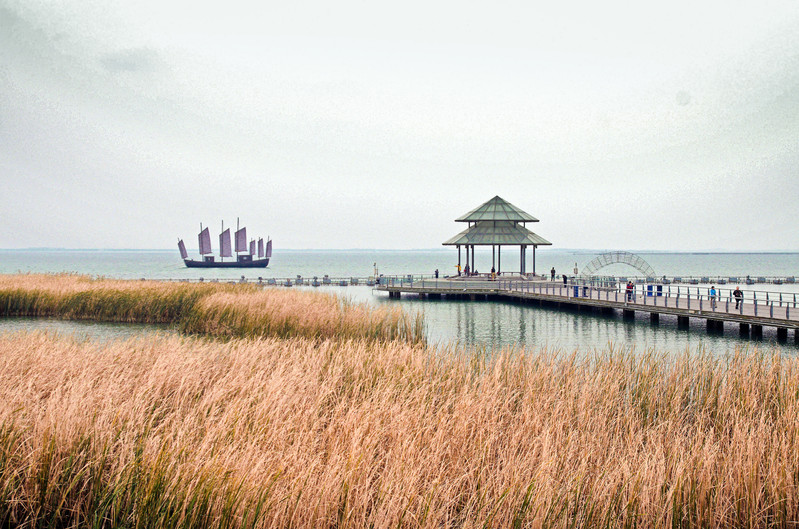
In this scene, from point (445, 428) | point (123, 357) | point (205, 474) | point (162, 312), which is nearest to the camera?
point (205, 474)

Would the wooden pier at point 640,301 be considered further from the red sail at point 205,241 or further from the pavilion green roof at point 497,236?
the red sail at point 205,241

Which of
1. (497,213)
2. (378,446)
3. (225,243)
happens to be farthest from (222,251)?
(378,446)

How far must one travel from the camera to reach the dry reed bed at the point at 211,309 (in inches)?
615

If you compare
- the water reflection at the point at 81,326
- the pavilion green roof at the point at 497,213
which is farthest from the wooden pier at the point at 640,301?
the water reflection at the point at 81,326

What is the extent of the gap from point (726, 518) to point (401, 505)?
2.76m

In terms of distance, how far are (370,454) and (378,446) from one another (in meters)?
0.43

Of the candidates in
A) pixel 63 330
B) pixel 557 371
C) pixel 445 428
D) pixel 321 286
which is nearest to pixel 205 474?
pixel 445 428

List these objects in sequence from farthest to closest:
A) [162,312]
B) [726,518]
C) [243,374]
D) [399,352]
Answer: [162,312] < [399,352] < [243,374] < [726,518]

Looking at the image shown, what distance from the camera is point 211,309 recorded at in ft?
60.5

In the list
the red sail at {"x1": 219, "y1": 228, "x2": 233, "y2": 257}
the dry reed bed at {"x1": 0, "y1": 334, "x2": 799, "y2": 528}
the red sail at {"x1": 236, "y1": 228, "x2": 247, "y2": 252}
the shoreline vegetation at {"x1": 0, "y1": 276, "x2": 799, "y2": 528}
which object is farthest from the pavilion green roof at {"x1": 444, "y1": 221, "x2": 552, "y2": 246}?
the red sail at {"x1": 219, "y1": 228, "x2": 233, "y2": 257}

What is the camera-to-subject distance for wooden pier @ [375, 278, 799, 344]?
20812 mm

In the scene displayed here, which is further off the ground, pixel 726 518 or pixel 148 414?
pixel 148 414

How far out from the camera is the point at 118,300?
72.7ft

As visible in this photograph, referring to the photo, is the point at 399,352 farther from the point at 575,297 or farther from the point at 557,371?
the point at 575,297
